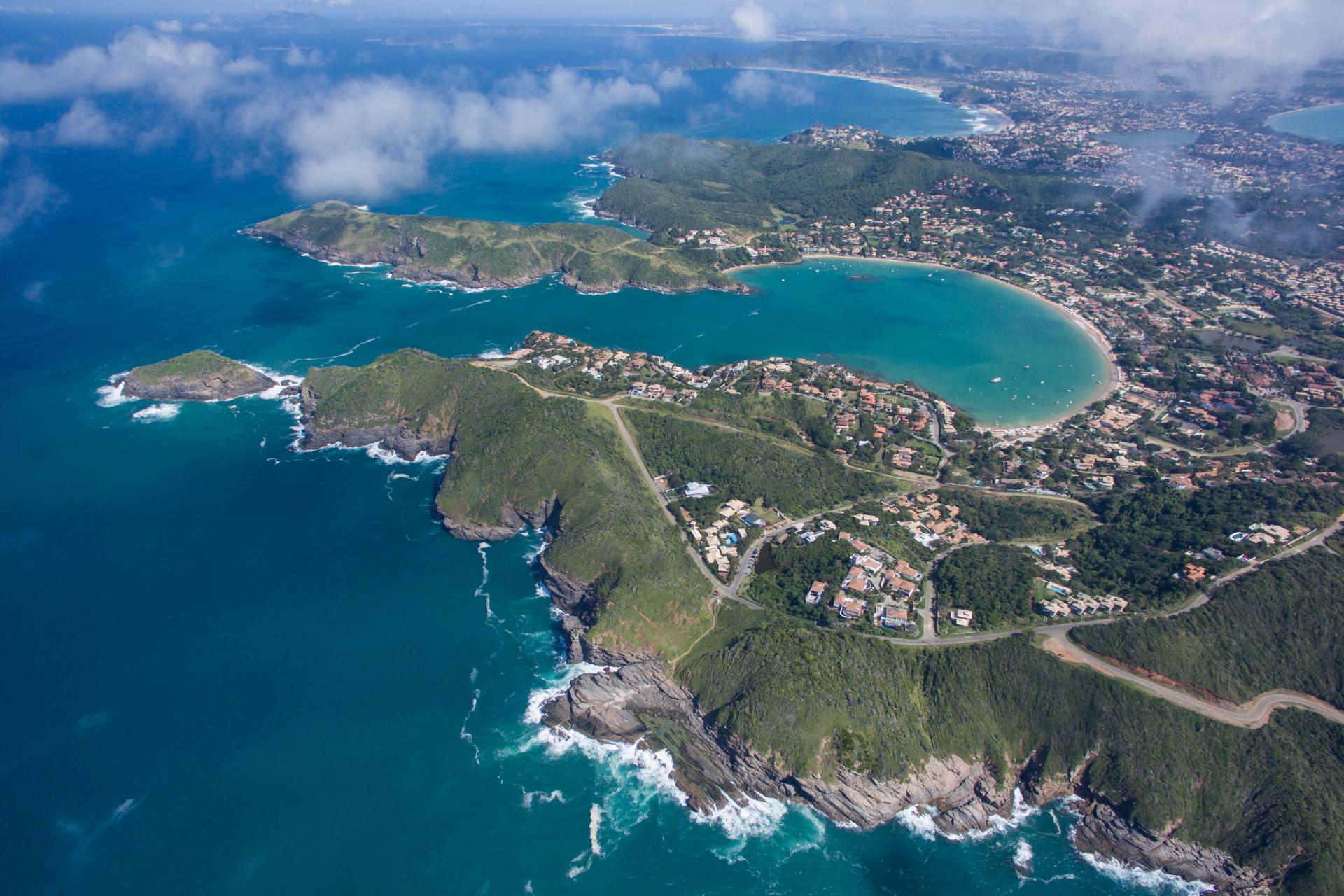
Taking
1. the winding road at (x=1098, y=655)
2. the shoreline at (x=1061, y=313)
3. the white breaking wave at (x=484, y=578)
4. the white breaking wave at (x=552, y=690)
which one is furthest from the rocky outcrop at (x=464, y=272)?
the white breaking wave at (x=552, y=690)

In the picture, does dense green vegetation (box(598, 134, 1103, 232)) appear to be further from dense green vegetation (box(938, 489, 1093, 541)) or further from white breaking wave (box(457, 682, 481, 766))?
white breaking wave (box(457, 682, 481, 766))

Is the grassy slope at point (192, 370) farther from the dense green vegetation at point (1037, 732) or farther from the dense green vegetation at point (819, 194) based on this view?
the dense green vegetation at point (819, 194)

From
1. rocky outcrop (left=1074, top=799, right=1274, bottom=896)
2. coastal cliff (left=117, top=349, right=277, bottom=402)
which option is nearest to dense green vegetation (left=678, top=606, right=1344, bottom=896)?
rocky outcrop (left=1074, top=799, right=1274, bottom=896)

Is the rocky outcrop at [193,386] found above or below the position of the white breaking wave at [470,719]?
below

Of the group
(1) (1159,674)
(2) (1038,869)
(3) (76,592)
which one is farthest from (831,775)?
(3) (76,592)

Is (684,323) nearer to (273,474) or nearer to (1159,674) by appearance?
(273,474)

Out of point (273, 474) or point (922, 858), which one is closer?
point (922, 858)
